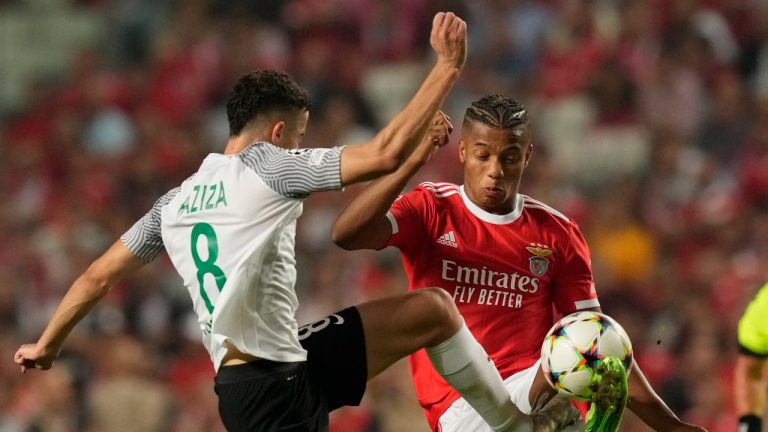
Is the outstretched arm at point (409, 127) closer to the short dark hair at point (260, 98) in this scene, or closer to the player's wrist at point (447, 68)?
the player's wrist at point (447, 68)

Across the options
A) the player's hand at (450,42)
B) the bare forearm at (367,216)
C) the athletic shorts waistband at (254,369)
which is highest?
the player's hand at (450,42)

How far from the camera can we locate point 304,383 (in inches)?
174

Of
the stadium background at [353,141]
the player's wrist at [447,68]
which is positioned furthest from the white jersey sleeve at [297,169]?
the stadium background at [353,141]

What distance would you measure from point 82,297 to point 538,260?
1.69 m

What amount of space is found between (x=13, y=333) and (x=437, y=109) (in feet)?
19.2

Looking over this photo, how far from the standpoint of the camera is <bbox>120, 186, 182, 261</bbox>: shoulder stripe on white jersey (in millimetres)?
4688

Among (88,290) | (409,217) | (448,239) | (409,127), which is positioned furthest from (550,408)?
(88,290)

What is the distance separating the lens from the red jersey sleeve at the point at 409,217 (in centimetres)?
471

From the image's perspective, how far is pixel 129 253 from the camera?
15.6 feet

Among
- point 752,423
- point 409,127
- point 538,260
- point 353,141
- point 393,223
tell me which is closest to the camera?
point 409,127

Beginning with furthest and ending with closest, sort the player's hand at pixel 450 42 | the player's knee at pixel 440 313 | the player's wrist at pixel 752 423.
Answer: the player's wrist at pixel 752 423
the player's knee at pixel 440 313
the player's hand at pixel 450 42

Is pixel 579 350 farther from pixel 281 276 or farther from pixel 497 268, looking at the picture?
pixel 281 276

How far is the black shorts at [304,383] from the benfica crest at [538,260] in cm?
74

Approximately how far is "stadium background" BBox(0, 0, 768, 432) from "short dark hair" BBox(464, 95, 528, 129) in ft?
11.6
